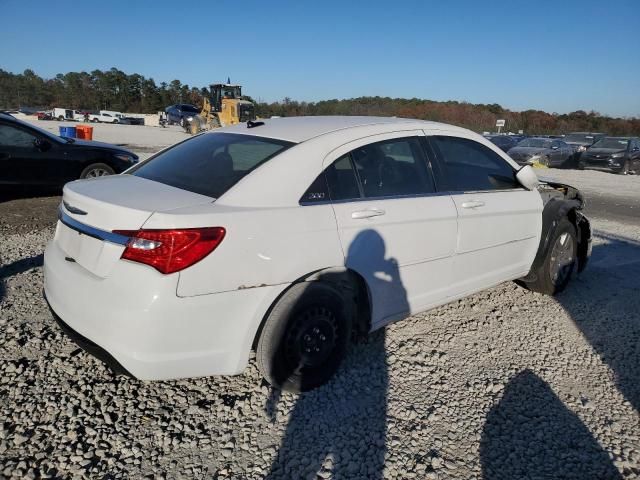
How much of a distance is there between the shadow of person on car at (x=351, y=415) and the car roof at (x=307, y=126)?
30.4 inches

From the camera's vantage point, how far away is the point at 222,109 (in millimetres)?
32031

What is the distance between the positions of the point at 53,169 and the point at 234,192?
6447 millimetres

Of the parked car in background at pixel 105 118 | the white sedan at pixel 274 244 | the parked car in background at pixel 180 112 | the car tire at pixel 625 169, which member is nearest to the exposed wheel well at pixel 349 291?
the white sedan at pixel 274 244

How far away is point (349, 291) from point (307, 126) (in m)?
1.20

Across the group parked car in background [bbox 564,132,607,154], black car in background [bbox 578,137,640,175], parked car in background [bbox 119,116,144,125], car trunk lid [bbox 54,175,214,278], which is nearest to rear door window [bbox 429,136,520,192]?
car trunk lid [bbox 54,175,214,278]

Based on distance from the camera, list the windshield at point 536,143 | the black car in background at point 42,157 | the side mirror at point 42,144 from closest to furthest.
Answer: the black car in background at point 42,157, the side mirror at point 42,144, the windshield at point 536,143

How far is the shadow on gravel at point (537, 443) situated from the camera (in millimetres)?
2344

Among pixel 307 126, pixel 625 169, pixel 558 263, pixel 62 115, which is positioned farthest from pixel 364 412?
pixel 62 115

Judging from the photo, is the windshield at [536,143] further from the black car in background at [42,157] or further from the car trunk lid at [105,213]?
the car trunk lid at [105,213]

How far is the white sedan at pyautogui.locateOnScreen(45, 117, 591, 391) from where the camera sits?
227 cm

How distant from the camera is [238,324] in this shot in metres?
2.44

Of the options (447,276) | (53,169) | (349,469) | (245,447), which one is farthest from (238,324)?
(53,169)

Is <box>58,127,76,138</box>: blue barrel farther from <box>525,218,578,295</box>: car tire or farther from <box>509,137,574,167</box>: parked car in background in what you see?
<box>525,218,578,295</box>: car tire

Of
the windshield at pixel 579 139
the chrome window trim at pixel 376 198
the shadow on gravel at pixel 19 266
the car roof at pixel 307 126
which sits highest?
the windshield at pixel 579 139
